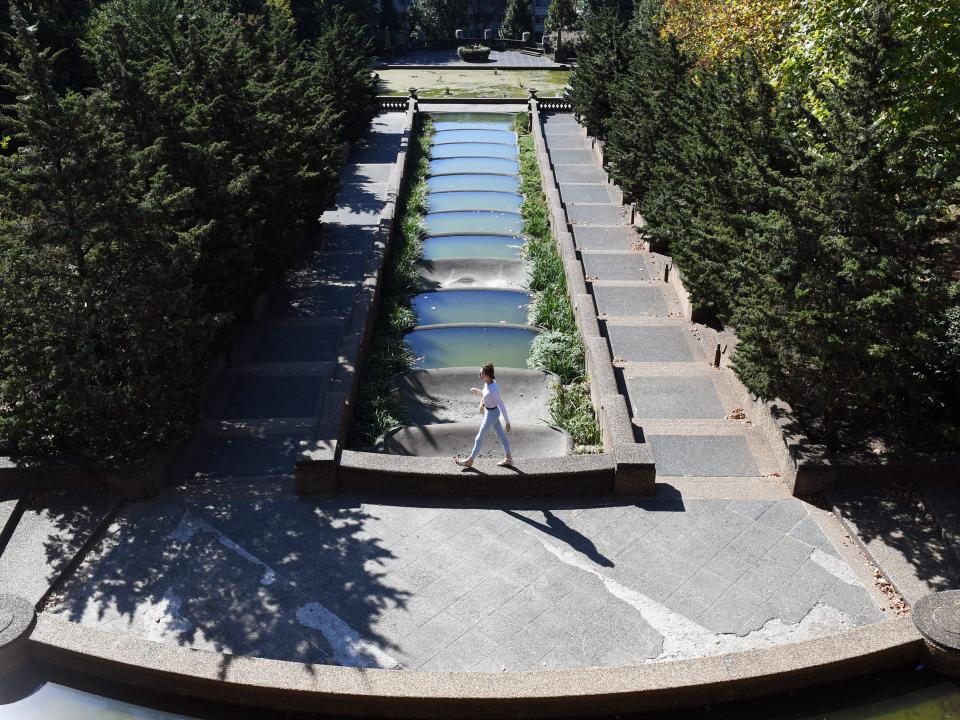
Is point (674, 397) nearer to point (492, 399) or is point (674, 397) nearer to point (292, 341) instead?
point (492, 399)

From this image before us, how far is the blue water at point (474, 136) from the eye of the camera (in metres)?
35.5

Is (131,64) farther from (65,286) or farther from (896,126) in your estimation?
(896,126)

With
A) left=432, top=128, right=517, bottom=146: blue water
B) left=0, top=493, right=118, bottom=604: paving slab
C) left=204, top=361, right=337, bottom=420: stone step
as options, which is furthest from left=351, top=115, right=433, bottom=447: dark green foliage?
left=432, top=128, right=517, bottom=146: blue water

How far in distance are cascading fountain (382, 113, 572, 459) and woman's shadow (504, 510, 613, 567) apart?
221cm

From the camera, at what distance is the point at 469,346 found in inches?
669

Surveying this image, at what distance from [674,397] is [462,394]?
3768 mm

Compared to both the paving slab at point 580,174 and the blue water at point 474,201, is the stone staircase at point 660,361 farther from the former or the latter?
the paving slab at point 580,174

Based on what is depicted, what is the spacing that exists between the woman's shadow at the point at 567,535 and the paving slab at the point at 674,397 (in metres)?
3.57

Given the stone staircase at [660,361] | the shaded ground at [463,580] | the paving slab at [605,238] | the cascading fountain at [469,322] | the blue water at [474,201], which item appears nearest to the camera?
the shaded ground at [463,580]

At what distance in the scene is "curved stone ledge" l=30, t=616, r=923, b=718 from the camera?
25.1 ft

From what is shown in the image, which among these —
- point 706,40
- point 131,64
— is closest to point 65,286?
point 131,64

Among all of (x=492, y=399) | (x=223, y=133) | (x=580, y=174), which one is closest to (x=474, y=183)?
(x=580, y=174)

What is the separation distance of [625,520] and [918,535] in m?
3.58

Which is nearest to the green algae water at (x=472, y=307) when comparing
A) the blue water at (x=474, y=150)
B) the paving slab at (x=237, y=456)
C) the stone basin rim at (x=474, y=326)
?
the stone basin rim at (x=474, y=326)
